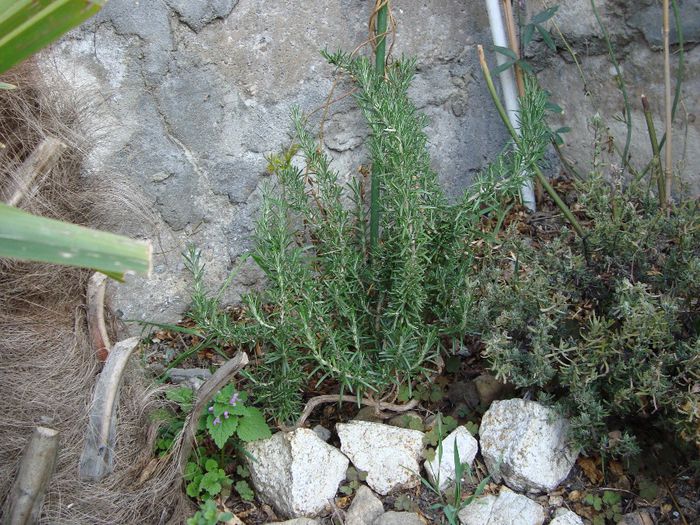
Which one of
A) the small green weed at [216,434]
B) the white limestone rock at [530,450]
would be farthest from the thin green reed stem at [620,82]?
the small green weed at [216,434]

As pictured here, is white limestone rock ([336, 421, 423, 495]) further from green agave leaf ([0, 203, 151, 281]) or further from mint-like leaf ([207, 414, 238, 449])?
green agave leaf ([0, 203, 151, 281])

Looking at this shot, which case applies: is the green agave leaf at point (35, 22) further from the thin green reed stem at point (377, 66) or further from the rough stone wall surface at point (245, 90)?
the thin green reed stem at point (377, 66)

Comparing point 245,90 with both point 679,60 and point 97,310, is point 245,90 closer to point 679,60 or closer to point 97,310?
point 97,310

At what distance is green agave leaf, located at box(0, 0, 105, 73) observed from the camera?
137 centimetres

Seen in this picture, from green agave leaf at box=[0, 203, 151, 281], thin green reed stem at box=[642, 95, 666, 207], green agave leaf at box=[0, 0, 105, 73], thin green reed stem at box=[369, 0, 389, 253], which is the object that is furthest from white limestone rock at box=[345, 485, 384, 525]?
green agave leaf at box=[0, 0, 105, 73]

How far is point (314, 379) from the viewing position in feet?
8.55

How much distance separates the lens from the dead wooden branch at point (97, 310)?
7.73ft

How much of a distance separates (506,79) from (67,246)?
7.25 feet

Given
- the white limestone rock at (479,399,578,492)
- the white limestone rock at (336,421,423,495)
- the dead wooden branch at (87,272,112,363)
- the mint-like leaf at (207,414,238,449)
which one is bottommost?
the white limestone rock at (479,399,578,492)

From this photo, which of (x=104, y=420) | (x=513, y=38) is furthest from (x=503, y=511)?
(x=513, y=38)

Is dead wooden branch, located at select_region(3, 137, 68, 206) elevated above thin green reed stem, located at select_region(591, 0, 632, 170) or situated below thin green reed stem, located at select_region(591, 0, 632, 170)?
Result: above

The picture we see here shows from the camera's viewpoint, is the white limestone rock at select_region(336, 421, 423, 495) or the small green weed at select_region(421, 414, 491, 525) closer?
the small green weed at select_region(421, 414, 491, 525)

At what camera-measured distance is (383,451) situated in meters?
2.35

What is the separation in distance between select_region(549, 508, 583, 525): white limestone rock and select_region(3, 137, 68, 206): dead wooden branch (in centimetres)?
179
